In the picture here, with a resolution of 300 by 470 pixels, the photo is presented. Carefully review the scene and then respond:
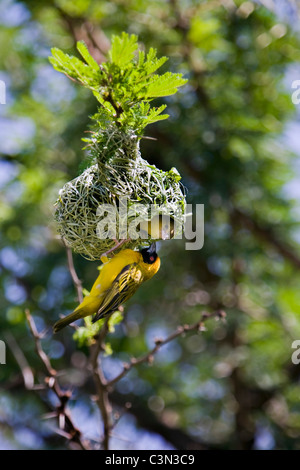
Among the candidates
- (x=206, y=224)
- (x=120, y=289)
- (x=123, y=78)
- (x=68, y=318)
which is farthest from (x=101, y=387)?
(x=206, y=224)

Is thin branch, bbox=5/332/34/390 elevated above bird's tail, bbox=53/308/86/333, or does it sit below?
below

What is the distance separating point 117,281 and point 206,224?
9.13ft

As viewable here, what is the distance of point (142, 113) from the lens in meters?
1.70

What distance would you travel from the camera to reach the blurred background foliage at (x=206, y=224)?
4312mm

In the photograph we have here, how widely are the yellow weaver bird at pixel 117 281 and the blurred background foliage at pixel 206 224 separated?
1.83 m

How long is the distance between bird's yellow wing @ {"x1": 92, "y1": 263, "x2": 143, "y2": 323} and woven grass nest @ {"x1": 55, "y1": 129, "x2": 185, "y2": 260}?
141mm

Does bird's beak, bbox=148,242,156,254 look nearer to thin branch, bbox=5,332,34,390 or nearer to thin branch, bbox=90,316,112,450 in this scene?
thin branch, bbox=90,316,112,450

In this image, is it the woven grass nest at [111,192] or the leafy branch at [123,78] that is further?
the woven grass nest at [111,192]

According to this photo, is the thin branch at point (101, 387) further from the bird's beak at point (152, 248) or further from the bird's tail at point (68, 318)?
the bird's beak at point (152, 248)

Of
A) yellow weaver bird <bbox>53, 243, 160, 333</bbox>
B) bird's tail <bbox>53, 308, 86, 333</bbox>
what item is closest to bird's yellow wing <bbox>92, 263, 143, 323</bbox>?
yellow weaver bird <bbox>53, 243, 160, 333</bbox>

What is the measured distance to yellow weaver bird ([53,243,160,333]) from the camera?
1.96 meters

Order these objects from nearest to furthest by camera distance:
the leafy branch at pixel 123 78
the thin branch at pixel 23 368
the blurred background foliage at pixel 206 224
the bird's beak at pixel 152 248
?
the leafy branch at pixel 123 78
the bird's beak at pixel 152 248
the thin branch at pixel 23 368
the blurred background foliage at pixel 206 224

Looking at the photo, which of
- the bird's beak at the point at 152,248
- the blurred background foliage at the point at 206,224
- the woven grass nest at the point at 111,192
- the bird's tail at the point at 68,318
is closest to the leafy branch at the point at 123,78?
the woven grass nest at the point at 111,192
